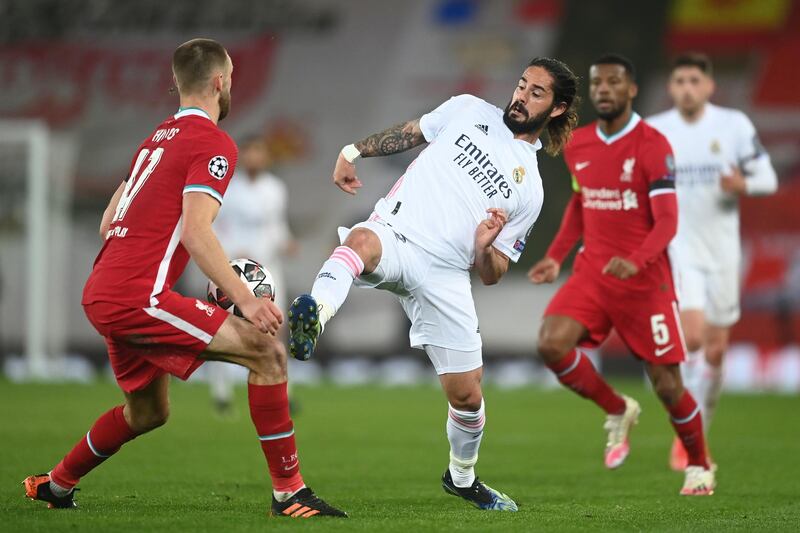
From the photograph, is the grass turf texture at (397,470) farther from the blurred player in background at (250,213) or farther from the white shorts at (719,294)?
the blurred player in background at (250,213)

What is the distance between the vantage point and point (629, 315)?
7.75 m

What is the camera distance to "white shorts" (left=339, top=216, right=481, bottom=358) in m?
6.07

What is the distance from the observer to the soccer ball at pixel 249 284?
19.0 ft

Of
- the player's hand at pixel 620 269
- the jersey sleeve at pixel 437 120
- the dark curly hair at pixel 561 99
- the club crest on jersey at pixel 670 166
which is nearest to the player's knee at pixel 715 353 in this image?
the club crest on jersey at pixel 670 166

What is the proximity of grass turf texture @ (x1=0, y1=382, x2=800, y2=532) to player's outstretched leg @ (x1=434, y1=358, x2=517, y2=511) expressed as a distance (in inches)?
5.7

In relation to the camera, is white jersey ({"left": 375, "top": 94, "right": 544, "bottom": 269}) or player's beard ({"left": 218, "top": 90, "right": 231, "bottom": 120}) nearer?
player's beard ({"left": 218, "top": 90, "right": 231, "bottom": 120})

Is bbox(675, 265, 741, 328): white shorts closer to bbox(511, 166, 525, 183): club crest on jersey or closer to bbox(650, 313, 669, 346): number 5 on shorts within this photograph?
bbox(650, 313, 669, 346): number 5 on shorts

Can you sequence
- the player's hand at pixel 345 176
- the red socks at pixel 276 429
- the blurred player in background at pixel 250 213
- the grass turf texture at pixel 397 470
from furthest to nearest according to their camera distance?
the blurred player in background at pixel 250 213 → the player's hand at pixel 345 176 → the grass turf texture at pixel 397 470 → the red socks at pixel 276 429

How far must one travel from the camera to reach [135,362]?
569 cm

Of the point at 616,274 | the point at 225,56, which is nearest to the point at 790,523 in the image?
the point at 616,274

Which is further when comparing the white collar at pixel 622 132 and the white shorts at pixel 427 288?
the white collar at pixel 622 132

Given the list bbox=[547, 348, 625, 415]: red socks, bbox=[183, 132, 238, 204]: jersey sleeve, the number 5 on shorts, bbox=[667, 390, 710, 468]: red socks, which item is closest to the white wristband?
bbox=[183, 132, 238, 204]: jersey sleeve

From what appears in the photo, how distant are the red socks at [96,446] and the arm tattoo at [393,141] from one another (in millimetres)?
1813

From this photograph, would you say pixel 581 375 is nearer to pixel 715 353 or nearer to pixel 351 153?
pixel 715 353
